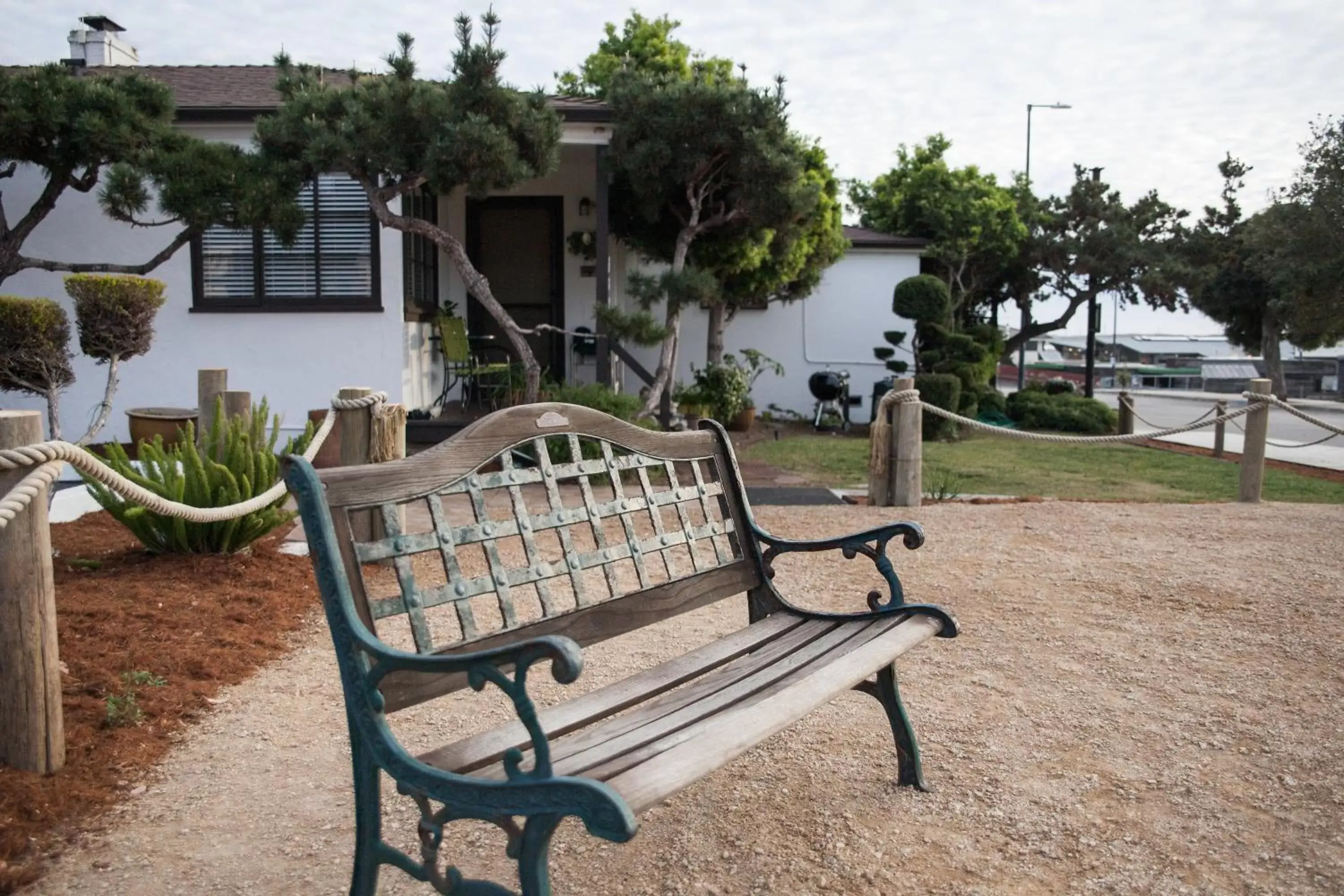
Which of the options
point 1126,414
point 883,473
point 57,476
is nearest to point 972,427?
point 883,473

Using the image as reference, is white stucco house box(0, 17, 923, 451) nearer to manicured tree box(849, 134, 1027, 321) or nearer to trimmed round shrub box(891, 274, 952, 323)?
trimmed round shrub box(891, 274, 952, 323)

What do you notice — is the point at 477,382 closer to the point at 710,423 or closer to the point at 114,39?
the point at 114,39

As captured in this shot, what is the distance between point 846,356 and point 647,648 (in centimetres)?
1460

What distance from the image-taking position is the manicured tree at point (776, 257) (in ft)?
43.3

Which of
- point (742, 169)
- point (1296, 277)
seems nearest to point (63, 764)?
point (742, 169)

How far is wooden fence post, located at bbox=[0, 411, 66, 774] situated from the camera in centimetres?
289

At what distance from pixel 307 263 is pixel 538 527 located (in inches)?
373

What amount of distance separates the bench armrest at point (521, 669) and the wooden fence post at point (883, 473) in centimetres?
647

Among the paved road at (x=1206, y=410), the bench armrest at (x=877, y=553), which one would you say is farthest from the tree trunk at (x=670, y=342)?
the bench armrest at (x=877, y=553)

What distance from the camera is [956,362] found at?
17531mm

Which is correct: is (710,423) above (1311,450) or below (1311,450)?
above

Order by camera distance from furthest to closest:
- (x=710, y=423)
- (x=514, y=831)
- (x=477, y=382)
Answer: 1. (x=477, y=382)
2. (x=710, y=423)
3. (x=514, y=831)

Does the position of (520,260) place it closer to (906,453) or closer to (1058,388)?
(906,453)

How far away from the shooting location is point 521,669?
190 cm
